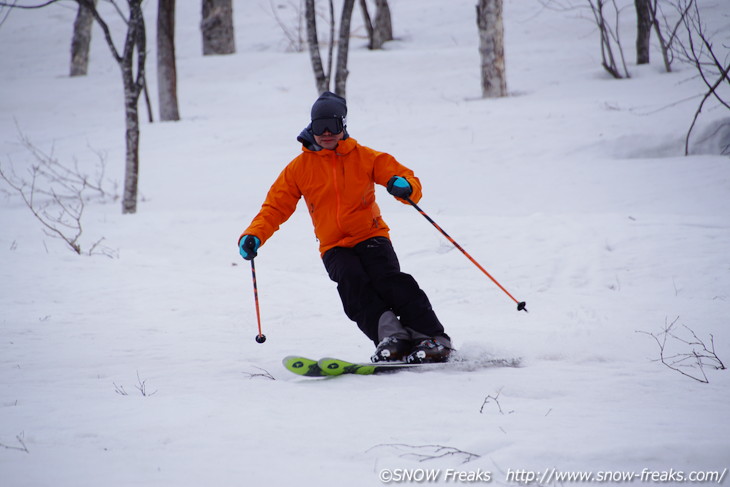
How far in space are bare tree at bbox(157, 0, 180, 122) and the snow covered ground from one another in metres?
0.59

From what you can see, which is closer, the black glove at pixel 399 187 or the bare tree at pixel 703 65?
the black glove at pixel 399 187

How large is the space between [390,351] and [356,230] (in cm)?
84

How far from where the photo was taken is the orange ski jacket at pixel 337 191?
3.82 m

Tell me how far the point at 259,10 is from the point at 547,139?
81.1ft

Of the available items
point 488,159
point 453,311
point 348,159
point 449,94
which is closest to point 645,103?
point 488,159

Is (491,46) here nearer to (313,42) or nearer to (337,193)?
(313,42)

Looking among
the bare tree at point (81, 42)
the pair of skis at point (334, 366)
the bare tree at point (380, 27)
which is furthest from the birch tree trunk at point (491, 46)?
the bare tree at point (81, 42)

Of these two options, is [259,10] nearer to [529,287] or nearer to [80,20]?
[80,20]

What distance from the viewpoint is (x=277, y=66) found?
19.4 m

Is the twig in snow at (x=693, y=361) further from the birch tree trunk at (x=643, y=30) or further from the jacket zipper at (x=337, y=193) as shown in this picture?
the birch tree trunk at (x=643, y=30)

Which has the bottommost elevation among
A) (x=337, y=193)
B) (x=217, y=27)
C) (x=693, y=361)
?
(x=693, y=361)

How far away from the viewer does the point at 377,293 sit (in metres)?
3.83

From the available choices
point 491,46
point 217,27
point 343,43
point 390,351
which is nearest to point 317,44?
point 343,43

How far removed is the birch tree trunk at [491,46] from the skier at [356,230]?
34.0 feet
